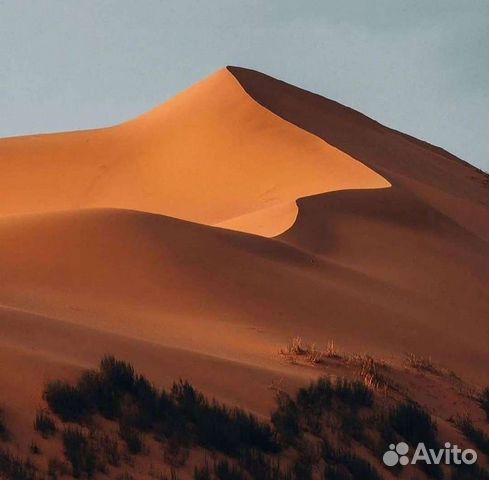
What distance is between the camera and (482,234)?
28.6 metres

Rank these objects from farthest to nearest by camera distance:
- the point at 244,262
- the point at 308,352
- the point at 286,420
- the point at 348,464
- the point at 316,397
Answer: the point at 244,262 < the point at 308,352 < the point at 316,397 < the point at 286,420 < the point at 348,464

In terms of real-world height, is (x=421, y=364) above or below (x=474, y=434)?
above

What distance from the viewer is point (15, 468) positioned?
27.0 feet

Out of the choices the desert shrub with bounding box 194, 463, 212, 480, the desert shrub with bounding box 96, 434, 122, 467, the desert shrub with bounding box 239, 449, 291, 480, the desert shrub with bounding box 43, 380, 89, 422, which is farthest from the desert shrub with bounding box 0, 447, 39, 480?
the desert shrub with bounding box 239, 449, 291, 480

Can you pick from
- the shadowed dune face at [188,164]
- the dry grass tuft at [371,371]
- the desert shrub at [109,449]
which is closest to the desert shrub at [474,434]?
the dry grass tuft at [371,371]

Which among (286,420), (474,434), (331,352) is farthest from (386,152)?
(286,420)

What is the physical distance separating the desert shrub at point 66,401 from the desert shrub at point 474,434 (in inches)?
177

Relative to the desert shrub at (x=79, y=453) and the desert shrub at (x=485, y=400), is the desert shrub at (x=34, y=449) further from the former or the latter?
the desert shrub at (x=485, y=400)

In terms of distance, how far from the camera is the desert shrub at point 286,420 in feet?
33.5

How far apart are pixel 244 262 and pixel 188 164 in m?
19.6

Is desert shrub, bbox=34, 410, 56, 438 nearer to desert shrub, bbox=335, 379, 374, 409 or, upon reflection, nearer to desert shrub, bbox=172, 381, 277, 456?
desert shrub, bbox=172, 381, 277, 456

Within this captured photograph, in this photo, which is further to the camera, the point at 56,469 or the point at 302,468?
the point at 302,468

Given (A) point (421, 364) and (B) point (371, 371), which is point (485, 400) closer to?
(A) point (421, 364)

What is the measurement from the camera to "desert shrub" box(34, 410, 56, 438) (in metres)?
9.02
